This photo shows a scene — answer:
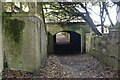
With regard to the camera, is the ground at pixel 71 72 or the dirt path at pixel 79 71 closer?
the ground at pixel 71 72

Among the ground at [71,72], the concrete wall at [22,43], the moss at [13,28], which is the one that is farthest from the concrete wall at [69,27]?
the moss at [13,28]

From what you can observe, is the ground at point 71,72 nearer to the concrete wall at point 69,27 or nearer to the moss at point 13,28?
the moss at point 13,28

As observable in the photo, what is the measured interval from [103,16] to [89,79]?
7.81 m

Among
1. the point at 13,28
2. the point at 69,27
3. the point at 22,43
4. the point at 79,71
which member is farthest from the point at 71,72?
the point at 69,27

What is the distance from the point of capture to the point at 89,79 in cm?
594

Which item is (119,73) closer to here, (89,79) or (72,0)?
(89,79)

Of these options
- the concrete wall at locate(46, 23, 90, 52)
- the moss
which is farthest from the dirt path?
the concrete wall at locate(46, 23, 90, 52)

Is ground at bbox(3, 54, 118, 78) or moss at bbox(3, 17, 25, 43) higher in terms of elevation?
moss at bbox(3, 17, 25, 43)

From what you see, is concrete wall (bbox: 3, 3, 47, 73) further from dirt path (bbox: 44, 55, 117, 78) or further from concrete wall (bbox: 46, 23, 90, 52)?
concrete wall (bbox: 46, 23, 90, 52)

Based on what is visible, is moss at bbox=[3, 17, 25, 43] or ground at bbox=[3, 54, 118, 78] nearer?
ground at bbox=[3, 54, 118, 78]

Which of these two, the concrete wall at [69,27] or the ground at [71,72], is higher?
the concrete wall at [69,27]

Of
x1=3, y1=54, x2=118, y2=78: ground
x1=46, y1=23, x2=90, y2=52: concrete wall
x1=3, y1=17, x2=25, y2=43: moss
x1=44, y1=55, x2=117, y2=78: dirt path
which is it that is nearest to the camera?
x1=3, y1=54, x2=118, y2=78: ground

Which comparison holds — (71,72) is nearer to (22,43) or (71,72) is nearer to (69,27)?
(22,43)

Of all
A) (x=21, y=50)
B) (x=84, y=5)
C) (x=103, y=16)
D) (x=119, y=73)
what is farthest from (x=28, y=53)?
(x=103, y=16)
